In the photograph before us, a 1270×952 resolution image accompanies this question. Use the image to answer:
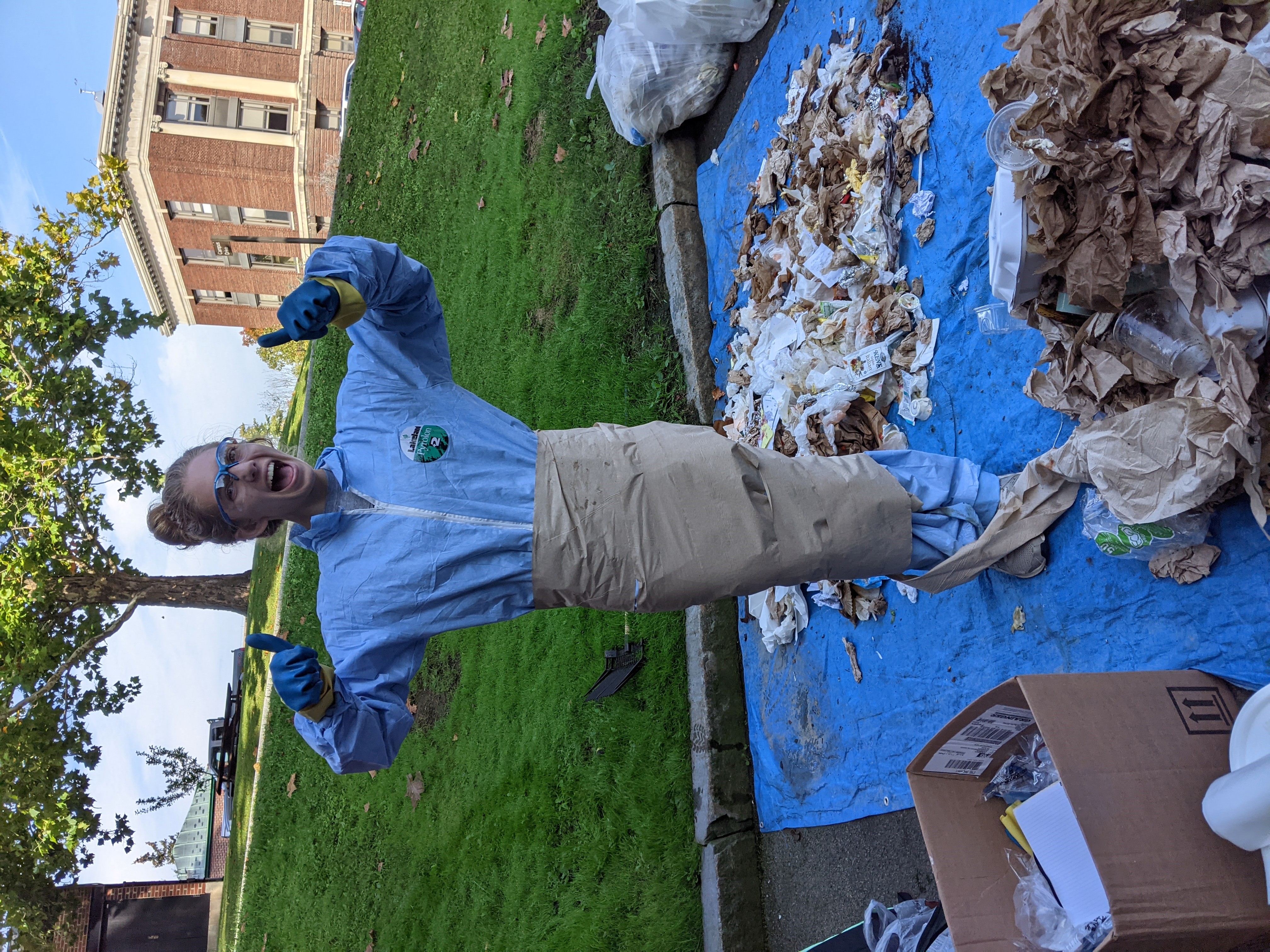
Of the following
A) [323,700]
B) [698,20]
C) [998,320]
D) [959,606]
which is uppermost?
[698,20]

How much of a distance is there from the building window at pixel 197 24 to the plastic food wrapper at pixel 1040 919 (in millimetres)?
25530

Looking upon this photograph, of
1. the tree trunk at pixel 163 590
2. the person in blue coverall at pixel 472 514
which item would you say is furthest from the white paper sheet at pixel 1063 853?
the tree trunk at pixel 163 590

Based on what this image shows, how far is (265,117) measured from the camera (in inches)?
842

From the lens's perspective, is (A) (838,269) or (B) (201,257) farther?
(B) (201,257)

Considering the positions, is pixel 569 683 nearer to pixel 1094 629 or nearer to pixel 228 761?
pixel 1094 629

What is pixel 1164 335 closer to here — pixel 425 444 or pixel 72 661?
pixel 425 444

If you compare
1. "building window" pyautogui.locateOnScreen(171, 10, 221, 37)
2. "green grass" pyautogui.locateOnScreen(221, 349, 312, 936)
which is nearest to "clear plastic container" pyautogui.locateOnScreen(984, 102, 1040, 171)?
"green grass" pyautogui.locateOnScreen(221, 349, 312, 936)

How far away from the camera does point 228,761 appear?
38.6ft

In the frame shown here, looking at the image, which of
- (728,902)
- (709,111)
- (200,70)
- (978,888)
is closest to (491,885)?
(728,902)

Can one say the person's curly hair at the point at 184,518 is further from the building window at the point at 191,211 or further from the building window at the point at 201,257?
the building window at the point at 201,257

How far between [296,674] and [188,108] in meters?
23.3

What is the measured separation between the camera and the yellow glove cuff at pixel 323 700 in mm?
2506

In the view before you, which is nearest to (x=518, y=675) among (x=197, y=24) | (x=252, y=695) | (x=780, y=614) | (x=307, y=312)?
(x=780, y=614)

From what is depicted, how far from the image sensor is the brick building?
20.3 meters
